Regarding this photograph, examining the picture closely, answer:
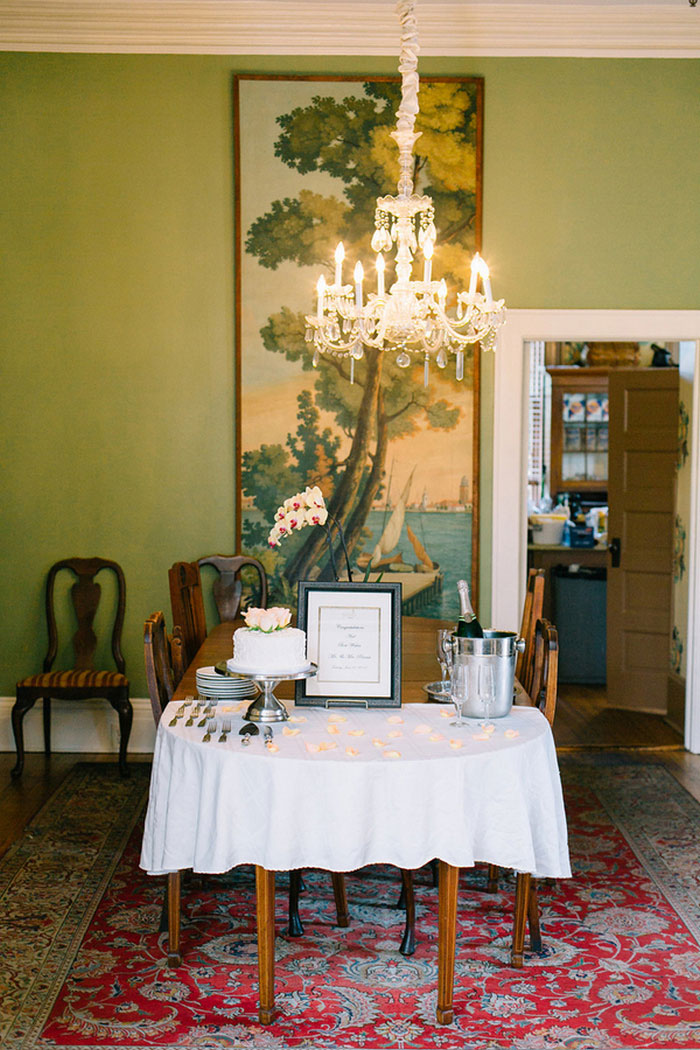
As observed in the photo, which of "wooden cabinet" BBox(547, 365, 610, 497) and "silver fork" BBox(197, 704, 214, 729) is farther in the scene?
"wooden cabinet" BBox(547, 365, 610, 497)

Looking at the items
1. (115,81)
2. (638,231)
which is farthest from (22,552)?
(638,231)

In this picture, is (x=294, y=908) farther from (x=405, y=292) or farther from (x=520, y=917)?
(x=405, y=292)

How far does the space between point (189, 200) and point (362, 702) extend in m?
3.29

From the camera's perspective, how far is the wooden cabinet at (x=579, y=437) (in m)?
9.12

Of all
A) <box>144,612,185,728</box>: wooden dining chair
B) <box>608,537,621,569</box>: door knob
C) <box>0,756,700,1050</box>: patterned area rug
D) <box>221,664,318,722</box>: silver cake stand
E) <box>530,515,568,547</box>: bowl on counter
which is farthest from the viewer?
<box>530,515,568,547</box>: bowl on counter

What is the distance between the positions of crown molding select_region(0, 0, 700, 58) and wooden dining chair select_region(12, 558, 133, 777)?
2736 millimetres

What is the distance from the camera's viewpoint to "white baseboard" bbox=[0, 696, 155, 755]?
533 centimetres

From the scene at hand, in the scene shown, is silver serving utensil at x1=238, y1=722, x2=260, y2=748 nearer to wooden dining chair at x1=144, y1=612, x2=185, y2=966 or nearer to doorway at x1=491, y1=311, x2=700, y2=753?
wooden dining chair at x1=144, y1=612, x2=185, y2=966

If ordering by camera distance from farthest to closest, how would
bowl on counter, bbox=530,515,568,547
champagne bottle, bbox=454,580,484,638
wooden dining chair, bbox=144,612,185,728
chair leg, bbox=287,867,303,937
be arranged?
bowl on counter, bbox=530,515,568,547, chair leg, bbox=287,867,303,937, wooden dining chair, bbox=144,612,185,728, champagne bottle, bbox=454,580,484,638

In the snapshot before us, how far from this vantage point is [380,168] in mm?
5188

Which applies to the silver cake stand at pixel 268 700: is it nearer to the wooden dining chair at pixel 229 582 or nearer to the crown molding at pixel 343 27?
the wooden dining chair at pixel 229 582

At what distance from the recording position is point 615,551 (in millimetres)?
6320

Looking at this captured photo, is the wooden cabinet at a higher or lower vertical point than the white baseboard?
higher

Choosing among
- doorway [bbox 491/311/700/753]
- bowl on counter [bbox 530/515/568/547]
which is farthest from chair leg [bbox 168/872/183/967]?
bowl on counter [bbox 530/515/568/547]
